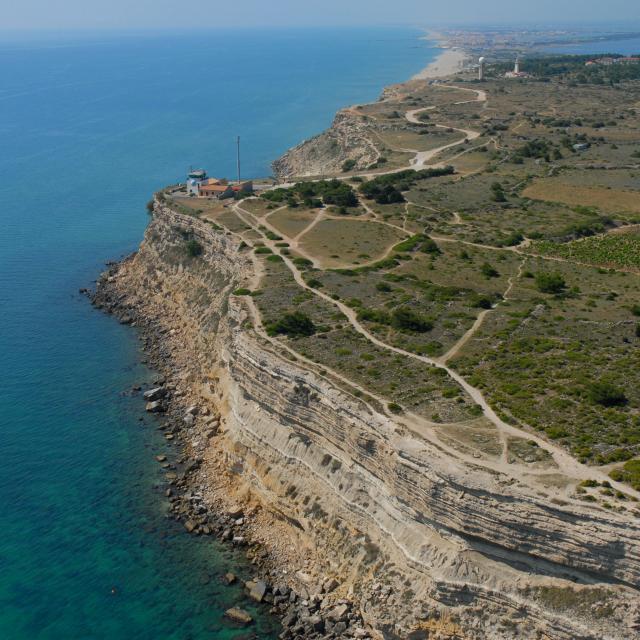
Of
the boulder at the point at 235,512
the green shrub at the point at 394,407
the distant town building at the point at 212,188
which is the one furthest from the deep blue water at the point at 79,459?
→ the distant town building at the point at 212,188

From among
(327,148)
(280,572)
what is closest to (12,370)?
(280,572)

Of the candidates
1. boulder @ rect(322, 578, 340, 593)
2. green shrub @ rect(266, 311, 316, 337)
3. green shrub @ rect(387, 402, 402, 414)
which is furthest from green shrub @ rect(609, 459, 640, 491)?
green shrub @ rect(266, 311, 316, 337)

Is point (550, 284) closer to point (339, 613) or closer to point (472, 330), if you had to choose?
point (472, 330)

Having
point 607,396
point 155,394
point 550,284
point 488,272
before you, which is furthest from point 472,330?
point 155,394

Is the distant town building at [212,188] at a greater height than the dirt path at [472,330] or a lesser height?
greater

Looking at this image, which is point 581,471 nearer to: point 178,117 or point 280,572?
point 280,572

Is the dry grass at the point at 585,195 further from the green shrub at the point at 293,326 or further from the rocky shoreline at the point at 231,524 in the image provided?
the rocky shoreline at the point at 231,524
